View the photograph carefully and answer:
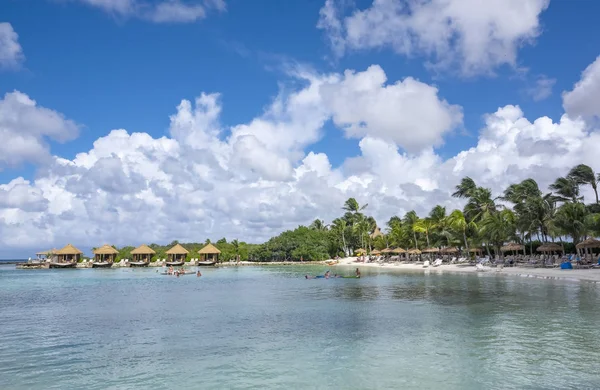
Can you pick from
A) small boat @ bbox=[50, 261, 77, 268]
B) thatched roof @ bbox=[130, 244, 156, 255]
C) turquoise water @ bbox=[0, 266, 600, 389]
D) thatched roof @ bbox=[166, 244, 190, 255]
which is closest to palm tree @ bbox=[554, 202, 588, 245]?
turquoise water @ bbox=[0, 266, 600, 389]

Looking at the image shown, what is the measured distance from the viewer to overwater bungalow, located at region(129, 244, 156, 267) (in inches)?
3278

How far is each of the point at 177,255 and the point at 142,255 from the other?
809 cm

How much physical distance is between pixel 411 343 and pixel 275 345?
412 cm

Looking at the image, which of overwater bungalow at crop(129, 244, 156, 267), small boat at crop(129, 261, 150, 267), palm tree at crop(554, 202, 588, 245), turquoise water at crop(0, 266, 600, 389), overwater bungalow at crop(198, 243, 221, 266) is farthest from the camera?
overwater bungalow at crop(129, 244, 156, 267)

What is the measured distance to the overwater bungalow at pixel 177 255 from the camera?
79.4m

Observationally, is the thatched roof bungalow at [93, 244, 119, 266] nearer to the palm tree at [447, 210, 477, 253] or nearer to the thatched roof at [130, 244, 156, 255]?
the thatched roof at [130, 244, 156, 255]

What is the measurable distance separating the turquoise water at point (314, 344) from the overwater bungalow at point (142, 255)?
205 ft

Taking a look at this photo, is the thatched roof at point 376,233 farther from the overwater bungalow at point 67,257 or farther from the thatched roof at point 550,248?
the overwater bungalow at point 67,257

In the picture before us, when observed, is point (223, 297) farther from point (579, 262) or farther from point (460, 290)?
point (579, 262)

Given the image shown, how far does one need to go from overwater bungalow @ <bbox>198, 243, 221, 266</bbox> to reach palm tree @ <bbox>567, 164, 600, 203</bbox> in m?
60.7

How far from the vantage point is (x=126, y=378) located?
400 inches

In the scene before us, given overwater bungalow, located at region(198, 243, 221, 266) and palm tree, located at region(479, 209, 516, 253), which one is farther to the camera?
overwater bungalow, located at region(198, 243, 221, 266)

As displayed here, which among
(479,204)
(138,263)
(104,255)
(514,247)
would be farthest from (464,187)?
(104,255)

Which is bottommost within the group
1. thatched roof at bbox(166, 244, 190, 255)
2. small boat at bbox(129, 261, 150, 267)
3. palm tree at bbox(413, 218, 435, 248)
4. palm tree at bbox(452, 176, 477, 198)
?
small boat at bbox(129, 261, 150, 267)
